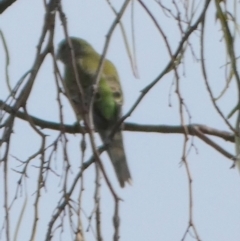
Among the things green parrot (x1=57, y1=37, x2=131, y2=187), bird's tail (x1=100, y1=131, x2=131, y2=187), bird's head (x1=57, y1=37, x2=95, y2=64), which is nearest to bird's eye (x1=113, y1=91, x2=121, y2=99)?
green parrot (x1=57, y1=37, x2=131, y2=187)

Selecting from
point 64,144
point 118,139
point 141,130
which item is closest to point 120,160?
point 118,139

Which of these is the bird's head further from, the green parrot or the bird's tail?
the bird's tail

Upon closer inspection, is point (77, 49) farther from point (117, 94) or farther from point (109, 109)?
point (109, 109)

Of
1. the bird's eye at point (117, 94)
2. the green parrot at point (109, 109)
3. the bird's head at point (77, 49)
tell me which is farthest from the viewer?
the bird's head at point (77, 49)

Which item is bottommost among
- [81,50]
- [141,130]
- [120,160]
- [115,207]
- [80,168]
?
[115,207]

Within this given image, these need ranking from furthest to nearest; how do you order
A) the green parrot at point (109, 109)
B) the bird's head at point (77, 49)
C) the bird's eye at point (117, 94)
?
the bird's head at point (77, 49) < the bird's eye at point (117, 94) < the green parrot at point (109, 109)

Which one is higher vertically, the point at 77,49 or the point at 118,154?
the point at 77,49

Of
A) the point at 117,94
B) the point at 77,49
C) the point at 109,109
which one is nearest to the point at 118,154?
the point at 109,109

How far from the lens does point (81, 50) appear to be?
6.02 m

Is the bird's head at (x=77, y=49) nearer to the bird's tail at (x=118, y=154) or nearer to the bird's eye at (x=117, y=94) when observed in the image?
the bird's eye at (x=117, y=94)

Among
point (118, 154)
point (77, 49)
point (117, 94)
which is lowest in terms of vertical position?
point (118, 154)

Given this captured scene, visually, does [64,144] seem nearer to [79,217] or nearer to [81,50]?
[79,217]

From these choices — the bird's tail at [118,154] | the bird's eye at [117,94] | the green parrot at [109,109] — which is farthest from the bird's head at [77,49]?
the bird's tail at [118,154]

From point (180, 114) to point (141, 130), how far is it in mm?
1563
